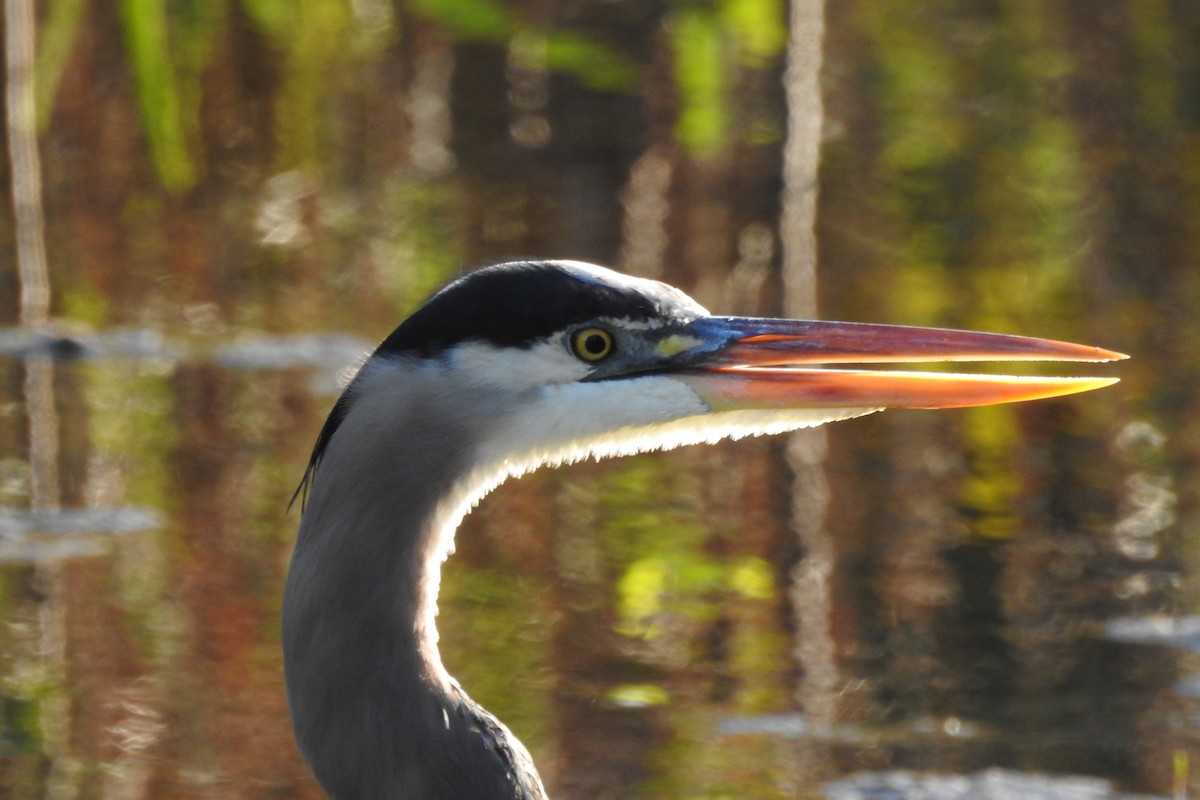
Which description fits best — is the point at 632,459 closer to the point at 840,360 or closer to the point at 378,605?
the point at 840,360

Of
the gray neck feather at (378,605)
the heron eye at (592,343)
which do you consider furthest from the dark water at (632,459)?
the heron eye at (592,343)

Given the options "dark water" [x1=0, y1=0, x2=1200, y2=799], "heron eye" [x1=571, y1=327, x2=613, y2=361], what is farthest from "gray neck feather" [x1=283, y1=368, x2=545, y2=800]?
"dark water" [x1=0, y1=0, x2=1200, y2=799]

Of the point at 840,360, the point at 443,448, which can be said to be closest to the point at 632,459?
the point at 840,360

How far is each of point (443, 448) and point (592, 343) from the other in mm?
257

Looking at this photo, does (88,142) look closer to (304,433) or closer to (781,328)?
(304,433)

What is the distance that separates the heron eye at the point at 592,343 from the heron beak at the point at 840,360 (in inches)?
3.3

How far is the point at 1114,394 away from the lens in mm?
6059

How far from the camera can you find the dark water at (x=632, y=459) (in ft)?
13.0

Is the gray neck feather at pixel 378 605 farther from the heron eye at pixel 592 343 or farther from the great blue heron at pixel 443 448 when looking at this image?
the heron eye at pixel 592 343

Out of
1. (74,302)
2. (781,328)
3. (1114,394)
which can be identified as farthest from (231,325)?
(781,328)

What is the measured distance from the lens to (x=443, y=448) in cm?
273

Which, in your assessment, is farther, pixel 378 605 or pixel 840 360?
pixel 840 360

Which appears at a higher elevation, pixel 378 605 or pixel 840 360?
pixel 840 360

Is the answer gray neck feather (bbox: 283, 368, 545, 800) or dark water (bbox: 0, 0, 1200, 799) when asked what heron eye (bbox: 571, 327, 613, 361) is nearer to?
gray neck feather (bbox: 283, 368, 545, 800)
